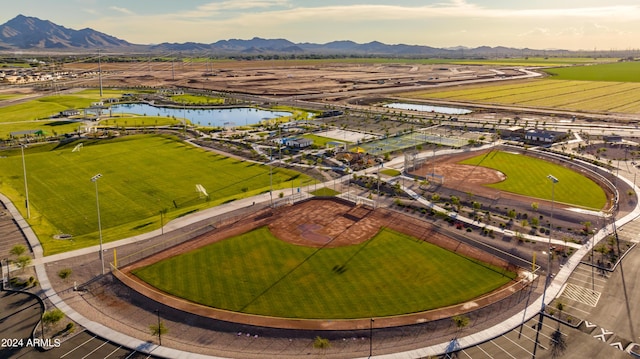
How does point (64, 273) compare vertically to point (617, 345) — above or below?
above

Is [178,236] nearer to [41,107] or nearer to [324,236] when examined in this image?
[324,236]

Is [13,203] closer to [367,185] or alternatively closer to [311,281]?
[311,281]

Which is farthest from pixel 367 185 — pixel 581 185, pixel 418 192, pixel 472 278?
pixel 581 185

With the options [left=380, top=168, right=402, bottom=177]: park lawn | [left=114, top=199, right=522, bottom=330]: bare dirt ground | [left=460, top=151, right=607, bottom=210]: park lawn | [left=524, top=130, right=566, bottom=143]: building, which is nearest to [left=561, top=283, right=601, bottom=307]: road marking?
[left=114, top=199, right=522, bottom=330]: bare dirt ground

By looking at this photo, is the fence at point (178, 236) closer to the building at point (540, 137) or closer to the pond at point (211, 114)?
the building at point (540, 137)

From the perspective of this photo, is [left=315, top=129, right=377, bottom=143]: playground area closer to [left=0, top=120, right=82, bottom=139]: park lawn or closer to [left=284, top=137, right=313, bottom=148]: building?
[left=284, top=137, right=313, bottom=148]: building

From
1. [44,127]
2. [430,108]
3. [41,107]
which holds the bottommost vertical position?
[44,127]

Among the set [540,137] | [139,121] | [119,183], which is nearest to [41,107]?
[139,121]
